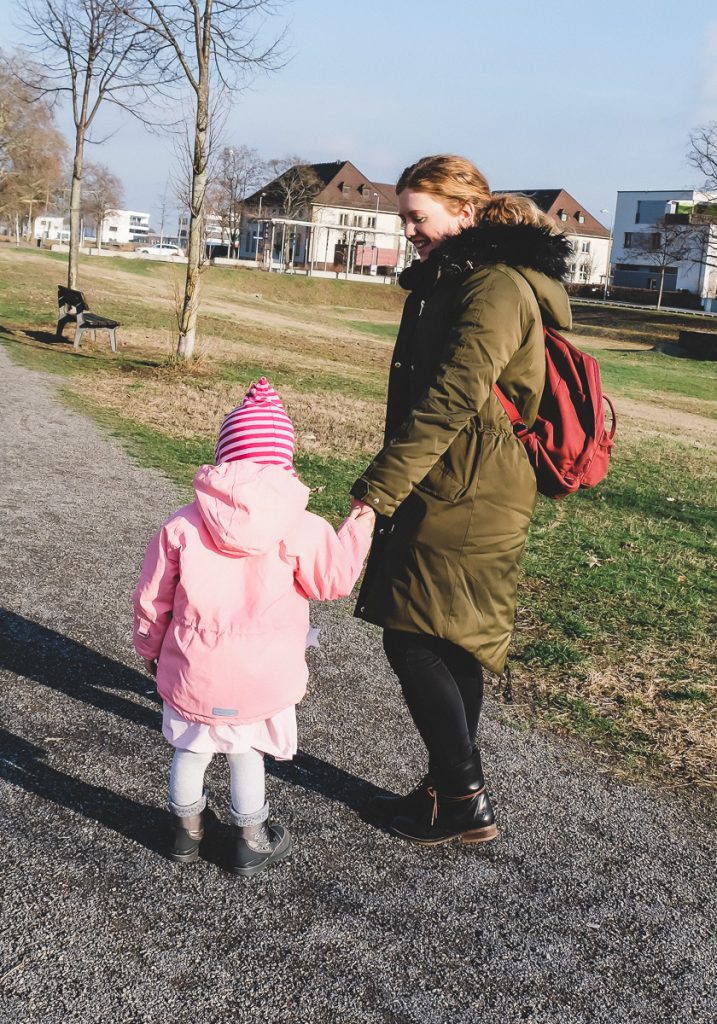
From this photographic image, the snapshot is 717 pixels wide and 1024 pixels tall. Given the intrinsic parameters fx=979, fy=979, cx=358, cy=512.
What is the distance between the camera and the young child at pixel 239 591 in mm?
2629

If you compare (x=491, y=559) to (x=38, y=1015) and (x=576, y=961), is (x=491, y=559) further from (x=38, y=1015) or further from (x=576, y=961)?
(x=38, y=1015)

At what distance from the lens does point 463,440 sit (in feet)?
9.09

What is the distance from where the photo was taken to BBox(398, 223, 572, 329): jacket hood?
2750mm

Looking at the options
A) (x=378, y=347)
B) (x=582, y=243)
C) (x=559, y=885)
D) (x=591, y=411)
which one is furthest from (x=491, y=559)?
(x=582, y=243)

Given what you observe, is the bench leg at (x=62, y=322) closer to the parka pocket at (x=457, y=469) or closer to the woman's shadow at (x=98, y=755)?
the woman's shadow at (x=98, y=755)

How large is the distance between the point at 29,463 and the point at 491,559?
6.19 metres

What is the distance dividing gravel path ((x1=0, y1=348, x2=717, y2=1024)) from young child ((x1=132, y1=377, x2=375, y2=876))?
1.23 ft

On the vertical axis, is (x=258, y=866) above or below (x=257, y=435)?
below

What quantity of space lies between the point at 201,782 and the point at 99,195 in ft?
265

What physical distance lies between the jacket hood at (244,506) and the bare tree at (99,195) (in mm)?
77035

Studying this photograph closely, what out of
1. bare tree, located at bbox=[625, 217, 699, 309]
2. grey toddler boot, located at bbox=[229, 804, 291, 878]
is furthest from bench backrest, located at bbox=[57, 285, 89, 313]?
bare tree, located at bbox=[625, 217, 699, 309]

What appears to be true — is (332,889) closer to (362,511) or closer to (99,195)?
(362,511)

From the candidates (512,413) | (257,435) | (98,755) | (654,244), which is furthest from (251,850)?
(654,244)

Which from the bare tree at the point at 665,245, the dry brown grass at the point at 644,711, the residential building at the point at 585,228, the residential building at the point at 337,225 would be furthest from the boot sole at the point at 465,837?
the residential building at the point at 585,228
